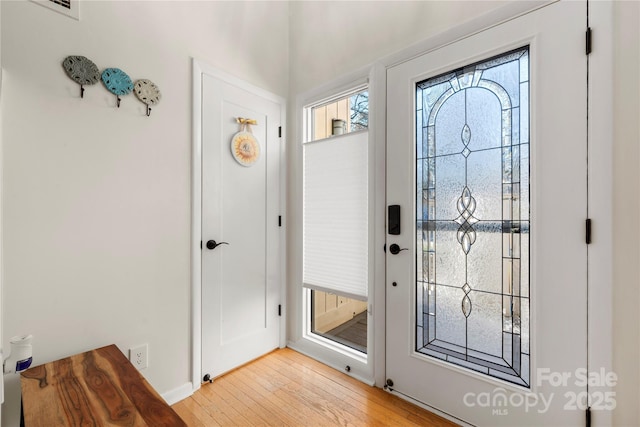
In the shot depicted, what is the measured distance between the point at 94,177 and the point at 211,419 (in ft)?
4.95

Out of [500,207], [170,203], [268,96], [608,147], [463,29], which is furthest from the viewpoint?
[268,96]

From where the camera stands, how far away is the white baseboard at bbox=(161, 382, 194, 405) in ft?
5.92

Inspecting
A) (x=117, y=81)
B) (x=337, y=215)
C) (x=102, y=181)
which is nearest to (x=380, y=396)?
(x=337, y=215)

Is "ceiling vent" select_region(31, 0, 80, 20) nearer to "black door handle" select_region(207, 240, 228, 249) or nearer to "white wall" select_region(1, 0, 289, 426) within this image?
"white wall" select_region(1, 0, 289, 426)

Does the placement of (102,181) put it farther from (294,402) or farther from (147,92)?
(294,402)

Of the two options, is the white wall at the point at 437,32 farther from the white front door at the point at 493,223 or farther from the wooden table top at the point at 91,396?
the wooden table top at the point at 91,396

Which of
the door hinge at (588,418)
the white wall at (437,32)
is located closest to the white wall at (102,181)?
the white wall at (437,32)

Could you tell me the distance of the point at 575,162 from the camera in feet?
4.34

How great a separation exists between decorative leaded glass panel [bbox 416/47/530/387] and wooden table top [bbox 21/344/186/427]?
1443 mm

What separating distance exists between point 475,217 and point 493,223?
9 centimetres

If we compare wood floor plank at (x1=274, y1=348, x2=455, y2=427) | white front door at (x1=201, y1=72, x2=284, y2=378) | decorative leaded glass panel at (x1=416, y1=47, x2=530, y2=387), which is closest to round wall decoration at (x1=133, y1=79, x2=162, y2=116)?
white front door at (x1=201, y1=72, x2=284, y2=378)

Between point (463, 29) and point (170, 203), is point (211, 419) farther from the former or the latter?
point (463, 29)

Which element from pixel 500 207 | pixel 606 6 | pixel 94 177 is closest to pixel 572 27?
pixel 606 6

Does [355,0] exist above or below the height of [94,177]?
above
